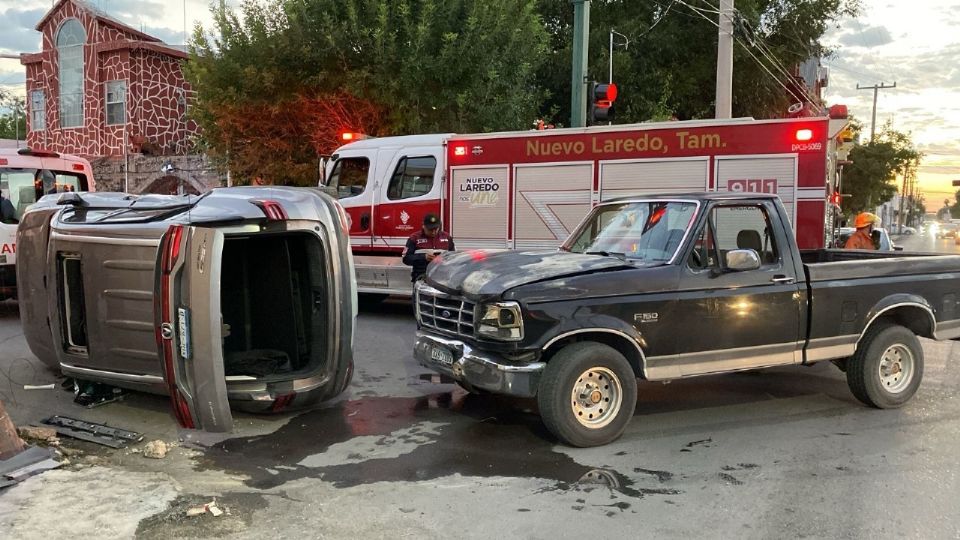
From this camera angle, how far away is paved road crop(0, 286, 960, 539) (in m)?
4.20

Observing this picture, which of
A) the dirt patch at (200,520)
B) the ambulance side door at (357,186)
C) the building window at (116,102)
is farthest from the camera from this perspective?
the building window at (116,102)

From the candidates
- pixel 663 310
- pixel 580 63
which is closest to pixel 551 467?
pixel 663 310

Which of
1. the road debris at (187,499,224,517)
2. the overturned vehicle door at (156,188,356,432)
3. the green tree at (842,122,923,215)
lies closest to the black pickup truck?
the overturned vehicle door at (156,188,356,432)

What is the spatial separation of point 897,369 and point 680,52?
60.1 feet

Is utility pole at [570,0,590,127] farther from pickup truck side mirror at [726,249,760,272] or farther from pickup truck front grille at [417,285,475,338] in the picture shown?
pickup truck side mirror at [726,249,760,272]

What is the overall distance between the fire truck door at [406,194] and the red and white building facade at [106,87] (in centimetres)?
1603

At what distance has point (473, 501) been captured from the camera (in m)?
4.54

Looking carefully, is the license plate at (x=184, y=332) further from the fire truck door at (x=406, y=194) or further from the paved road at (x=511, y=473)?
the fire truck door at (x=406, y=194)

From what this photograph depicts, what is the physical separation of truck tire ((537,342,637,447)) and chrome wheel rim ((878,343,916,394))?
2.58m

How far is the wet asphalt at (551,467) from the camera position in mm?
4223

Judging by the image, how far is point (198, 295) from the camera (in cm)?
500

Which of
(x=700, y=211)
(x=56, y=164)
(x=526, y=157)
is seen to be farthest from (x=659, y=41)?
(x=700, y=211)

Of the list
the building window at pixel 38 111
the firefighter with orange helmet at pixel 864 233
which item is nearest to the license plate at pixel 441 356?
the firefighter with orange helmet at pixel 864 233

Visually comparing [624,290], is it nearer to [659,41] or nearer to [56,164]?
[56,164]
